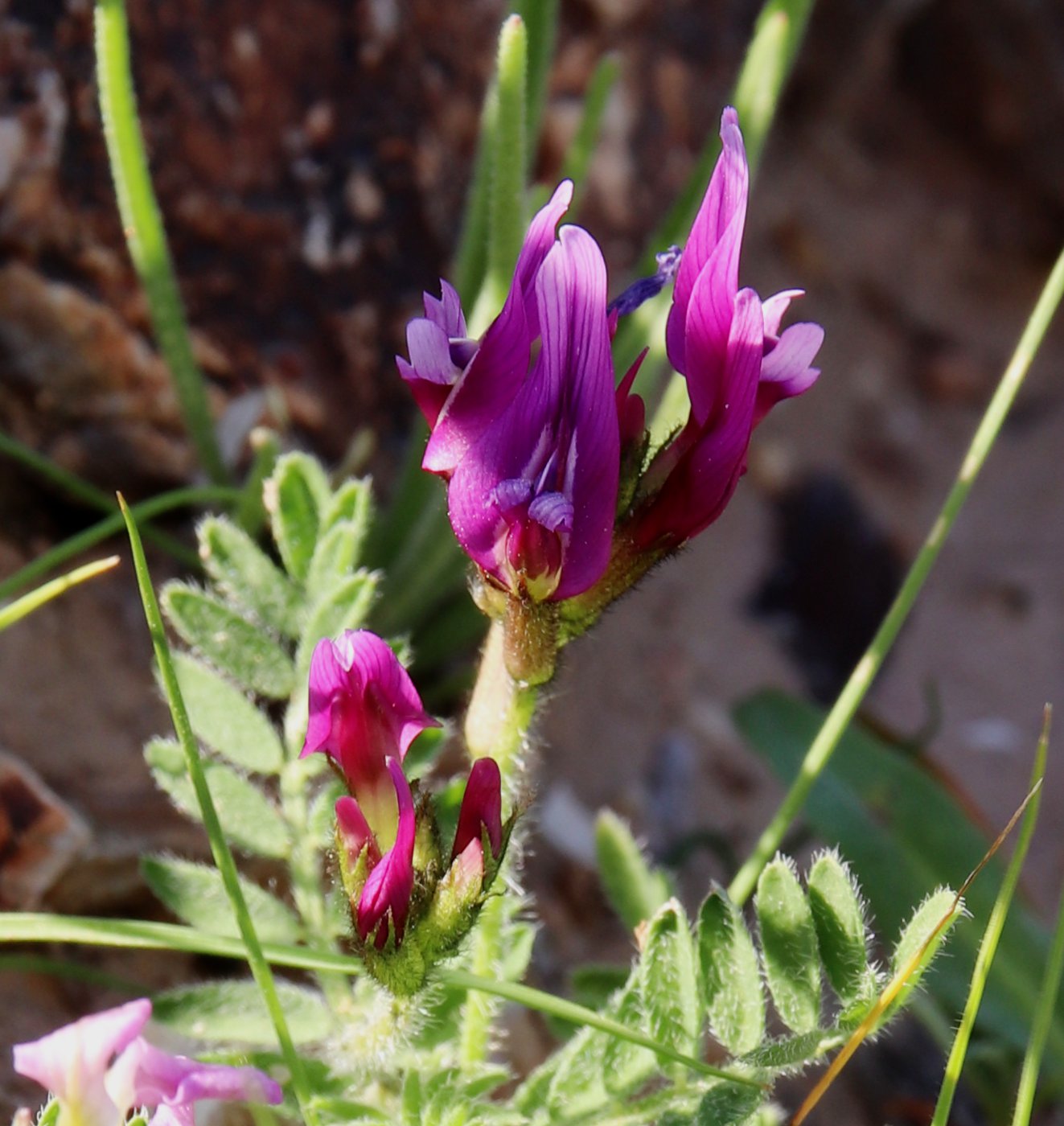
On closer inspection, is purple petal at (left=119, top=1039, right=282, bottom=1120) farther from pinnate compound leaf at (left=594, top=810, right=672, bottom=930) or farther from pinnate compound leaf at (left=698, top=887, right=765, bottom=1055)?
pinnate compound leaf at (left=594, top=810, right=672, bottom=930)

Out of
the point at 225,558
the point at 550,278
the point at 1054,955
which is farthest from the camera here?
the point at 225,558

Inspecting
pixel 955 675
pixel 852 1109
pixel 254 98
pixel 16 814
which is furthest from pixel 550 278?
pixel 955 675

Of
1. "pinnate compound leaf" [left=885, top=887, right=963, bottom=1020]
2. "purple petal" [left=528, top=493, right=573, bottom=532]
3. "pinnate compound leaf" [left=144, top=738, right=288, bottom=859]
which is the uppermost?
"purple petal" [left=528, top=493, right=573, bottom=532]

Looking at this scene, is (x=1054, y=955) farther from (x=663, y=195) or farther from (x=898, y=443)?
(x=898, y=443)

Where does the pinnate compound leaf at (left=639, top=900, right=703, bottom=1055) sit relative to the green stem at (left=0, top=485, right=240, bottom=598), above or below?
below

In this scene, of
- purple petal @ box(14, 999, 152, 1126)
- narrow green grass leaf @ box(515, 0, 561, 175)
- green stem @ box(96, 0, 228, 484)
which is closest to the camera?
purple petal @ box(14, 999, 152, 1126)

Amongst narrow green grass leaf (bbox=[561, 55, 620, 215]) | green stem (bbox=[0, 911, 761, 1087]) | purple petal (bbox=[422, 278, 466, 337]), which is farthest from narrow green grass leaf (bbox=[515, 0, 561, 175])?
green stem (bbox=[0, 911, 761, 1087])
